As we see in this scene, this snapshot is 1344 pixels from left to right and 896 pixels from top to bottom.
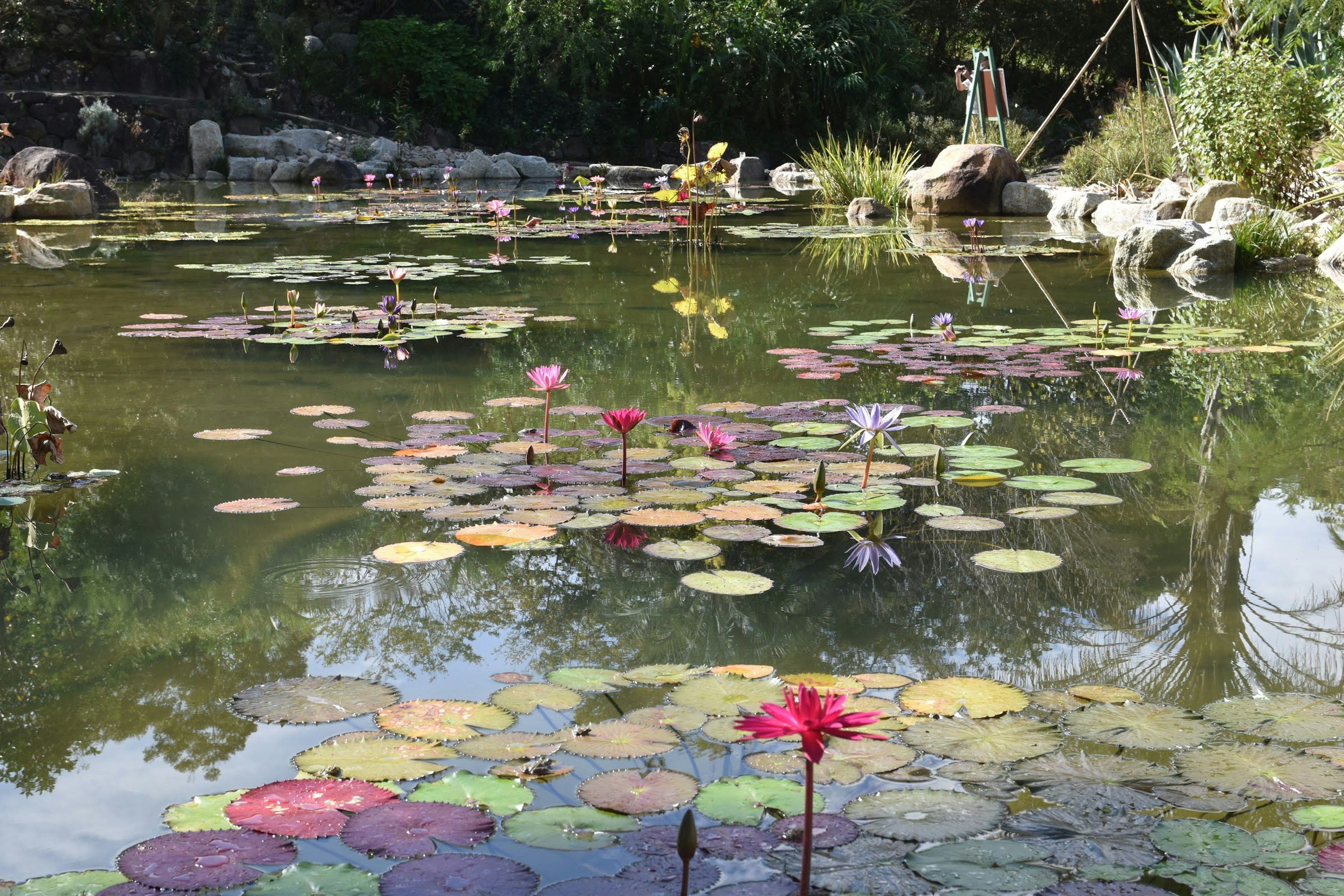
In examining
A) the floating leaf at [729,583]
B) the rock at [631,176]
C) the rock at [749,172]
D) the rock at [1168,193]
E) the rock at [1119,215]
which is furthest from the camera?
the rock at [749,172]

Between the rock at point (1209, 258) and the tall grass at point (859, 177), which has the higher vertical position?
the tall grass at point (859, 177)

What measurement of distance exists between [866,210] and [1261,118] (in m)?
3.48

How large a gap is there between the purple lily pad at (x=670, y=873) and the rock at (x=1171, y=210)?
8867 mm

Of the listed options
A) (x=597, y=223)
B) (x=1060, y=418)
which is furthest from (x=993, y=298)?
(x=597, y=223)

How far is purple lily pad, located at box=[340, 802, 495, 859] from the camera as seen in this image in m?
1.21

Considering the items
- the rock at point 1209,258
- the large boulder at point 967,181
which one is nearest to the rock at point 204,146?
the large boulder at point 967,181

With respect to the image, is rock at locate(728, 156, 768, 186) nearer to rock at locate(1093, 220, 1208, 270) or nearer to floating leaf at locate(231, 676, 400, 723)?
rock at locate(1093, 220, 1208, 270)

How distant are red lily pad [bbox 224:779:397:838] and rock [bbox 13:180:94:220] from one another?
10.2 metres

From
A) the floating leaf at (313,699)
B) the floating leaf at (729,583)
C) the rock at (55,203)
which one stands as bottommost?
the floating leaf at (313,699)

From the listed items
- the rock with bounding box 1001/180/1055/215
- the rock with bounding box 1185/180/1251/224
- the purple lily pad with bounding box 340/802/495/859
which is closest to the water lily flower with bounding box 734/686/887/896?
the purple lily pad with bounding box 340/802/495/859

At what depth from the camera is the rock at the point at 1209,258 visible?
21.4 feet

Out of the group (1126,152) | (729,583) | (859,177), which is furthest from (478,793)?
(1126,152)

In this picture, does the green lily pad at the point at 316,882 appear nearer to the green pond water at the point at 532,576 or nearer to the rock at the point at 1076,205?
the green pond water at the point at 532,576

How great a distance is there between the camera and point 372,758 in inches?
55.9
